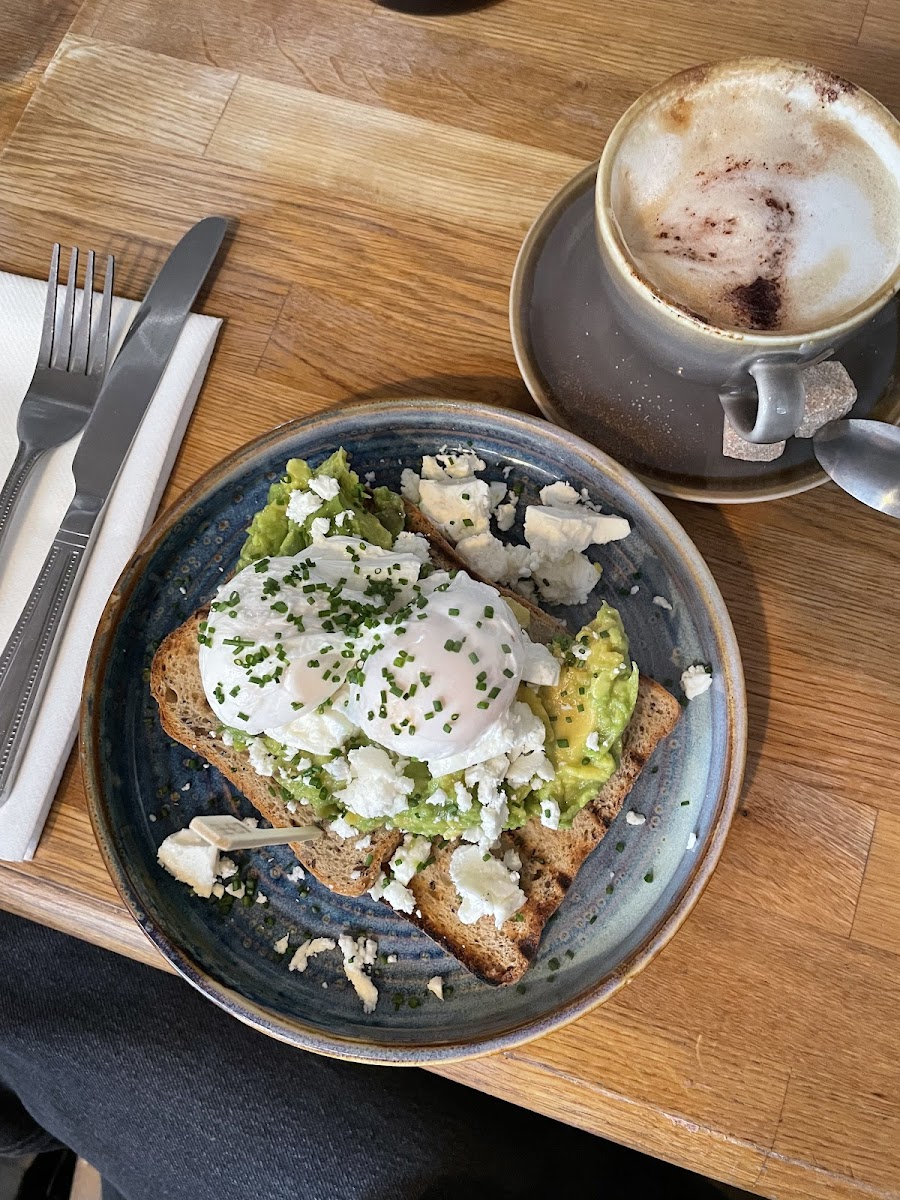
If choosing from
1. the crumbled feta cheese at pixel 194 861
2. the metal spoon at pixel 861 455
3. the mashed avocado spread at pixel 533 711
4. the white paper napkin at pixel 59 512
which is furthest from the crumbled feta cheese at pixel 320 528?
the metal spoon at pixel 861 455

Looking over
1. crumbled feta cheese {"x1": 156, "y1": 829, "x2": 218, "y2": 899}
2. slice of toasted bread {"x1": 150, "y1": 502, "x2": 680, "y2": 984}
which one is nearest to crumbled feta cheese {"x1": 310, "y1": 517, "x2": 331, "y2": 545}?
slice of toasted bread {"x1": 150, "y1": 502, "x2": 680, "y2": 984}

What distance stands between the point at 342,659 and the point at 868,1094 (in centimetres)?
96

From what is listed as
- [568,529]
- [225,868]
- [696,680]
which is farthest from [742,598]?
[225,868]

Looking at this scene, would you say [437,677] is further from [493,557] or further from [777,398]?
[777,398]

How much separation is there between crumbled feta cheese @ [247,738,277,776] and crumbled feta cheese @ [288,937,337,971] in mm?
257

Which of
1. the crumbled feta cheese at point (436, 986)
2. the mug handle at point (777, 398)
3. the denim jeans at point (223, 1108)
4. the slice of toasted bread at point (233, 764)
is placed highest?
the mug handle at point (777, 398)

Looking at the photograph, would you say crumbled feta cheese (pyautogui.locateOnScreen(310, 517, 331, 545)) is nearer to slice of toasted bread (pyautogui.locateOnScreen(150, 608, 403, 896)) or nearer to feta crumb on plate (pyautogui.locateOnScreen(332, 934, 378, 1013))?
slice of toasted bread (pyautogui.locateOnScreen(150, 608, 403, 896))

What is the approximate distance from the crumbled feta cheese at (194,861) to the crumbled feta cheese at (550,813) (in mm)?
480

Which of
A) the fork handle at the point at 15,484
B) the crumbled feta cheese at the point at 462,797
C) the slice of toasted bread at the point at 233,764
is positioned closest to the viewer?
the crumbled feta cheese at the point at 462,797

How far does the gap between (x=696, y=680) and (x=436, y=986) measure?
572 millimetres

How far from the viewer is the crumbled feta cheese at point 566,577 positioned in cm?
133

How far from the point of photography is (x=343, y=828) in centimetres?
127

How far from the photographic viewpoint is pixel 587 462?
51.6 inches

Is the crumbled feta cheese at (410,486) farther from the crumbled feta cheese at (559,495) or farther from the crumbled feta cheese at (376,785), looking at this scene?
the crumbled feta cheese at (376,785)
